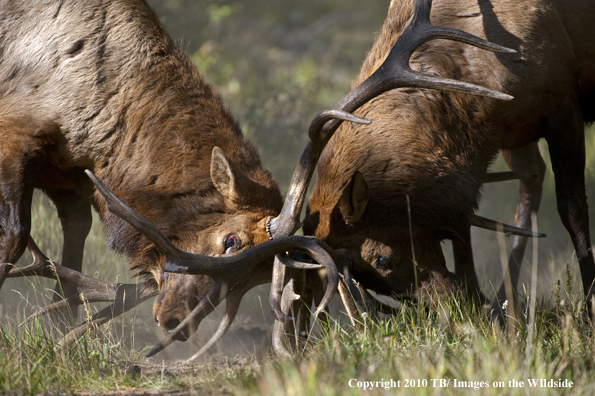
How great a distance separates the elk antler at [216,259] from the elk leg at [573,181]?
1.87 meters

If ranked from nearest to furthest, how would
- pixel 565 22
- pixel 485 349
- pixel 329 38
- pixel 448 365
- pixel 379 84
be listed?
1. pixel 448 365
2. pixel 485 349
3. pixel 379 84
4. pixel 565 22
5. pixel 329 38

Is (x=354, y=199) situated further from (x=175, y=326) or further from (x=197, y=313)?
(x=175, y=326)

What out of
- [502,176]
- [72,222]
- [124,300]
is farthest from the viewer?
[72,222]

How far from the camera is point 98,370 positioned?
11.4ft

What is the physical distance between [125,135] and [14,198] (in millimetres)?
813

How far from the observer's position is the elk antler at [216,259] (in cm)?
354

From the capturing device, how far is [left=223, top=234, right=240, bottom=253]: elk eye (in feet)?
13.1

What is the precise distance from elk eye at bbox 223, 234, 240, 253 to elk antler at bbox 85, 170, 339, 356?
0.21 metres

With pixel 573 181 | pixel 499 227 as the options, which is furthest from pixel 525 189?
pixel 499 227

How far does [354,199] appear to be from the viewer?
12.7 ft

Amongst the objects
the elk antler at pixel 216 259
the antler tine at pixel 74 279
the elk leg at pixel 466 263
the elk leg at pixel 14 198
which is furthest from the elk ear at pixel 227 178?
the elk leg at pixel 466 263

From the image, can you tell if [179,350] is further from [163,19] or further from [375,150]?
[163,19]

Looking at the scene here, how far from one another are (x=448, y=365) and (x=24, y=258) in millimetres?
4602

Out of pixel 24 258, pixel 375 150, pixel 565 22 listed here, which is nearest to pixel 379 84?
pixel 375 150
